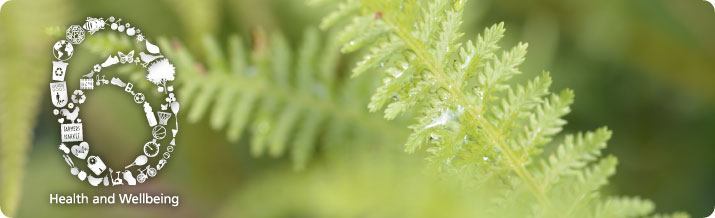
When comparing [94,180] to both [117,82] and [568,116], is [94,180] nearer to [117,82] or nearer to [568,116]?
[117,82]

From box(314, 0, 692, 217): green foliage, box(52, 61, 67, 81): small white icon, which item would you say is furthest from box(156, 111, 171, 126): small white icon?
box(314, 0, 692, 217): green foliage

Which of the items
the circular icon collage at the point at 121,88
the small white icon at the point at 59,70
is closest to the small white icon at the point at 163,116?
the circular icon collage at the point at 121,88

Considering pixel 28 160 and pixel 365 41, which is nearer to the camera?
pixel 365 41

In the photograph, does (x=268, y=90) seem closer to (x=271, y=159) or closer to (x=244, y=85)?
(x=244, y=85)

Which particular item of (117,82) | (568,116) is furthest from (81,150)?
(568,116)

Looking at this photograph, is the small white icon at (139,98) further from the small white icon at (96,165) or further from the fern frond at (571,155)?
the fern frond at (571,155)

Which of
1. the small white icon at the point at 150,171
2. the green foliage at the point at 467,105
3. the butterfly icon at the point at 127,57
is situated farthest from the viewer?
the small white icon at the point at 150,171

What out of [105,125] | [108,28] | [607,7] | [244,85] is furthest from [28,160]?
[607,7]
